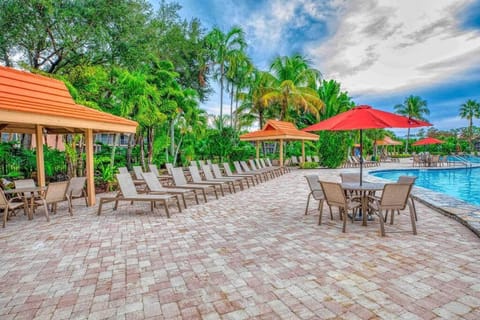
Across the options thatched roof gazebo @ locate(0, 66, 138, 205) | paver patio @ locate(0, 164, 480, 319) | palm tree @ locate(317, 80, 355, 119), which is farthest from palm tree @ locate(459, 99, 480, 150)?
thatched roof gazebo @ locate(0, 66, 138, 205)

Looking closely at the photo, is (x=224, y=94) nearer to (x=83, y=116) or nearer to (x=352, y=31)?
(x=352, y=31)

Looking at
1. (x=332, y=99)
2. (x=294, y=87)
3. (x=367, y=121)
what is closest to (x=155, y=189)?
(x=367, y=121)

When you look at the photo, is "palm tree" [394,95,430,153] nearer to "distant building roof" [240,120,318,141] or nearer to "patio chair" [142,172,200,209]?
"distant building roof" [240,120,318,141]

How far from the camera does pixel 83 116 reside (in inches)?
266

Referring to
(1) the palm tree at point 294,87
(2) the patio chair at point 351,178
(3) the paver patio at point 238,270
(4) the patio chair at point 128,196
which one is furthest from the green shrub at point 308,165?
(4) the patio chair at point 128,196

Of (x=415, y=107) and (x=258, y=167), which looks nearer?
(x=258, y=167)

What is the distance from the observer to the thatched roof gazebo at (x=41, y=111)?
18.0 ft

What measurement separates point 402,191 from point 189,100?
473 inches

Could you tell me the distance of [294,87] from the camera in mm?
21812

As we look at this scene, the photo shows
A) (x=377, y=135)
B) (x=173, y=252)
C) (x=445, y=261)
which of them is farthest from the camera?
(x=377, y=135)

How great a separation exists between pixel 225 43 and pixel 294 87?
6.38 m

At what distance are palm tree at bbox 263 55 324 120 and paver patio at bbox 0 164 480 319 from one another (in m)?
17.4

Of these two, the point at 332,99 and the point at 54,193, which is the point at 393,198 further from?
the point at 332,99

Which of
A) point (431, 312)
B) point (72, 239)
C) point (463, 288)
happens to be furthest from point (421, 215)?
point (72, 239)
